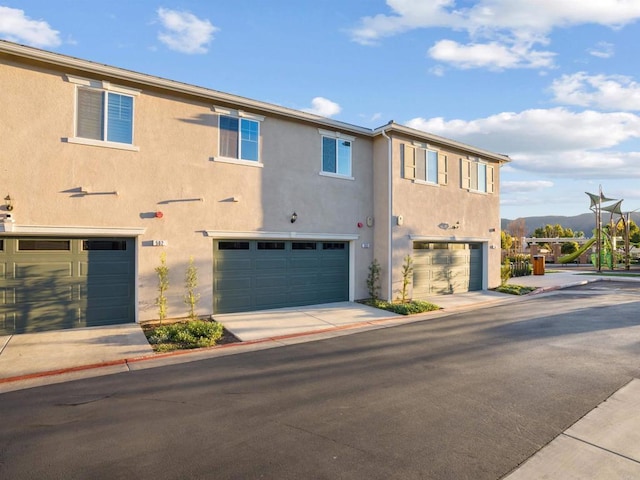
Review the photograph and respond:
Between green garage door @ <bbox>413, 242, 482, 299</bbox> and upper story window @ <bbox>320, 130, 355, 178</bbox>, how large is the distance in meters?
4.24

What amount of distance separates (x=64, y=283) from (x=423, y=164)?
1276cm

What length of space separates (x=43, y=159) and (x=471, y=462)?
10.7 meters

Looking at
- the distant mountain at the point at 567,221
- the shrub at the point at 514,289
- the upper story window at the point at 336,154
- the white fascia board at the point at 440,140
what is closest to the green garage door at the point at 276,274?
the upper story window at the point at 336,154

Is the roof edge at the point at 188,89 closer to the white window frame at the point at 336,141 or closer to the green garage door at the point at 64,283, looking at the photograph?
the white window frame at the point at 336,141

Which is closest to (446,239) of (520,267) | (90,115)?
(520,267)

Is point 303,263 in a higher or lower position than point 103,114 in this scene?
lower

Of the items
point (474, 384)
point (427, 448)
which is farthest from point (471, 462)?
point (474, 384)

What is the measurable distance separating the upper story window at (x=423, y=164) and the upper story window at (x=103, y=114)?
367 inches

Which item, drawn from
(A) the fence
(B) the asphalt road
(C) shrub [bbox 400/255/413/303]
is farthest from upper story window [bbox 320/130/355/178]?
(A) the fence

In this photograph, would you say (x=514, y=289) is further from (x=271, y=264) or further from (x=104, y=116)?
(x=104, y=116)

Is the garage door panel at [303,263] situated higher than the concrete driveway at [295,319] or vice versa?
the garage door panel at [303,263]

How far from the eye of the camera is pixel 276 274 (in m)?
12.5

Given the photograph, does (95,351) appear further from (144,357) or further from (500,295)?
(500,295)

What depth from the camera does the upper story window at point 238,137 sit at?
38.0 feet
